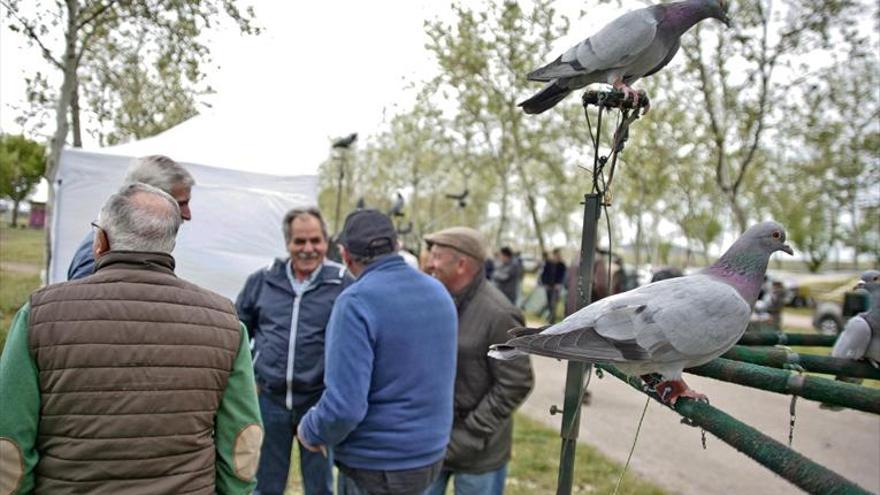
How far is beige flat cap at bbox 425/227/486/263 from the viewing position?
11.6 feet

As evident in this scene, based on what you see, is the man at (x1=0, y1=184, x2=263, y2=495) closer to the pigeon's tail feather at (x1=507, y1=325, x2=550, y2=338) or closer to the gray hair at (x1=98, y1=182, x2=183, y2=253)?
the gray hair at (x1=98, y1=182, x2=183, y2=253)

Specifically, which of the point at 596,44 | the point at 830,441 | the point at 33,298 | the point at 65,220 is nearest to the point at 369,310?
the point at 33,298

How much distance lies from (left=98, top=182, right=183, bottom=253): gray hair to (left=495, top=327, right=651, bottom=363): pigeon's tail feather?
1256 millimetres

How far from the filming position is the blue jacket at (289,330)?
12.0 feet

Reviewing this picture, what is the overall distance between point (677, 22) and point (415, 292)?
1.53m

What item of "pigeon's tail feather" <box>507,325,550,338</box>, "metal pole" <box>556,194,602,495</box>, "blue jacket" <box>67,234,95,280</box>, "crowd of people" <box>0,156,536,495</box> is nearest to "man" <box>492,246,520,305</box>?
"crowd of people" <box>0,156,536,495</box>

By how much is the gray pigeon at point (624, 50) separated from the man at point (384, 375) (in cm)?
110

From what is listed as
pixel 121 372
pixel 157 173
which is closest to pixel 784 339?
pixel 121 372

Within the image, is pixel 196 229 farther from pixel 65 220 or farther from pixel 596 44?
pixel 596 44

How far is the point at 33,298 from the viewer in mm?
1880

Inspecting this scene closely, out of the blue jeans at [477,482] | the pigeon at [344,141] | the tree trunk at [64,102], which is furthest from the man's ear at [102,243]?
the pigeon at [344,141]

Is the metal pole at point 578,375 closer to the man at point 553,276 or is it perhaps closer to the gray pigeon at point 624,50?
the gray pigeon at point 624,50

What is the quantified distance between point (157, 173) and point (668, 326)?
8.44 feet

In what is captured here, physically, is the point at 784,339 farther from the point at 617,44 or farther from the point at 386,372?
the point at 386,372
